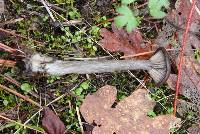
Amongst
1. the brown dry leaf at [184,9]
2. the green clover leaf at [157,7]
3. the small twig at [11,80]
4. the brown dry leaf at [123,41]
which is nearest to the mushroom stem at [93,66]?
the brown dry leaf at [123,41]

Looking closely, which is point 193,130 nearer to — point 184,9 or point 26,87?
point 184,9

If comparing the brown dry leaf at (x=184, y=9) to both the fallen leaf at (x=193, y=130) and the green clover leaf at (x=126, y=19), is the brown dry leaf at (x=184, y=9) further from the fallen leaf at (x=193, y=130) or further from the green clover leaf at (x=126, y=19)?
the fallen leaf at (x=193, y=130)

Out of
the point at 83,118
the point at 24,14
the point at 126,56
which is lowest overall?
the point at 83,118

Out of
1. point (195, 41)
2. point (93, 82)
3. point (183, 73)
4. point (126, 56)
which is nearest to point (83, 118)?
point (93, 82)

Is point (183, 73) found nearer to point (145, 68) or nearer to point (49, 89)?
point (145, 68)

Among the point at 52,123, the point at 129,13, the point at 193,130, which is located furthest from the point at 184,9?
the point at 52,123

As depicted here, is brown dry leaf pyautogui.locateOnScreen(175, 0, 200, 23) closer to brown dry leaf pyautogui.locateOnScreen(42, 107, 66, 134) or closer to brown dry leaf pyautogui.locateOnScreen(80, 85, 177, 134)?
brown dry leaf pyautogui.locateOnScreen(80, 85, 177, 134)
